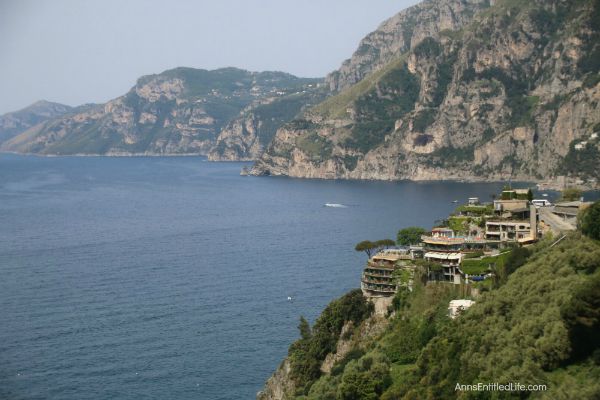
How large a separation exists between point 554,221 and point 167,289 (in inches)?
1565

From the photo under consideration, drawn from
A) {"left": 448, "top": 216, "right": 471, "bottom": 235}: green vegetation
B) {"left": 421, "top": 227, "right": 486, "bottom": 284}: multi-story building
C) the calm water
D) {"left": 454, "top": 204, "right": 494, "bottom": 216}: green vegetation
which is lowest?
the calm water

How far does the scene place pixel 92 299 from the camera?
269 ft

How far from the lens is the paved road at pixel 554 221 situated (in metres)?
55.8

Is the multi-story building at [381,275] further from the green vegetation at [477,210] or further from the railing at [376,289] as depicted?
the green vegetation at [477,210]

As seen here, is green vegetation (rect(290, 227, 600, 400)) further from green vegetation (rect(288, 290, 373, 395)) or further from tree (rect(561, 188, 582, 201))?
tree (rect(561, 188, 582, 201))

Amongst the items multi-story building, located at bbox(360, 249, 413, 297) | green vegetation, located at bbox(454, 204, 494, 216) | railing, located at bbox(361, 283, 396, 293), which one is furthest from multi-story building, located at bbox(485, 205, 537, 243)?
railing, located at bbox(361, 283, 396, 293)

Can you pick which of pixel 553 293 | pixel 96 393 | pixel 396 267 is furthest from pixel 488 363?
pixel 96 393

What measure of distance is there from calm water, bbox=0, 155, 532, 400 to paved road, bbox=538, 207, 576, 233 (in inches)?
770

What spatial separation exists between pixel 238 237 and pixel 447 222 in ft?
183

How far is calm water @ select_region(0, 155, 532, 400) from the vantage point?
6172 cm

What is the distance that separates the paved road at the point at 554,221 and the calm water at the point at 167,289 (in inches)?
770

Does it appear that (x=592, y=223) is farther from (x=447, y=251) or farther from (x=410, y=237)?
(x=410, y=237)

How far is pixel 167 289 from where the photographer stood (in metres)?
86.2

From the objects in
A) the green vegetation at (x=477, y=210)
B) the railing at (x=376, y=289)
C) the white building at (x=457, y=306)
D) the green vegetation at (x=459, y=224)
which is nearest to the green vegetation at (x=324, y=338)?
the railing at (x=376, y=289)
